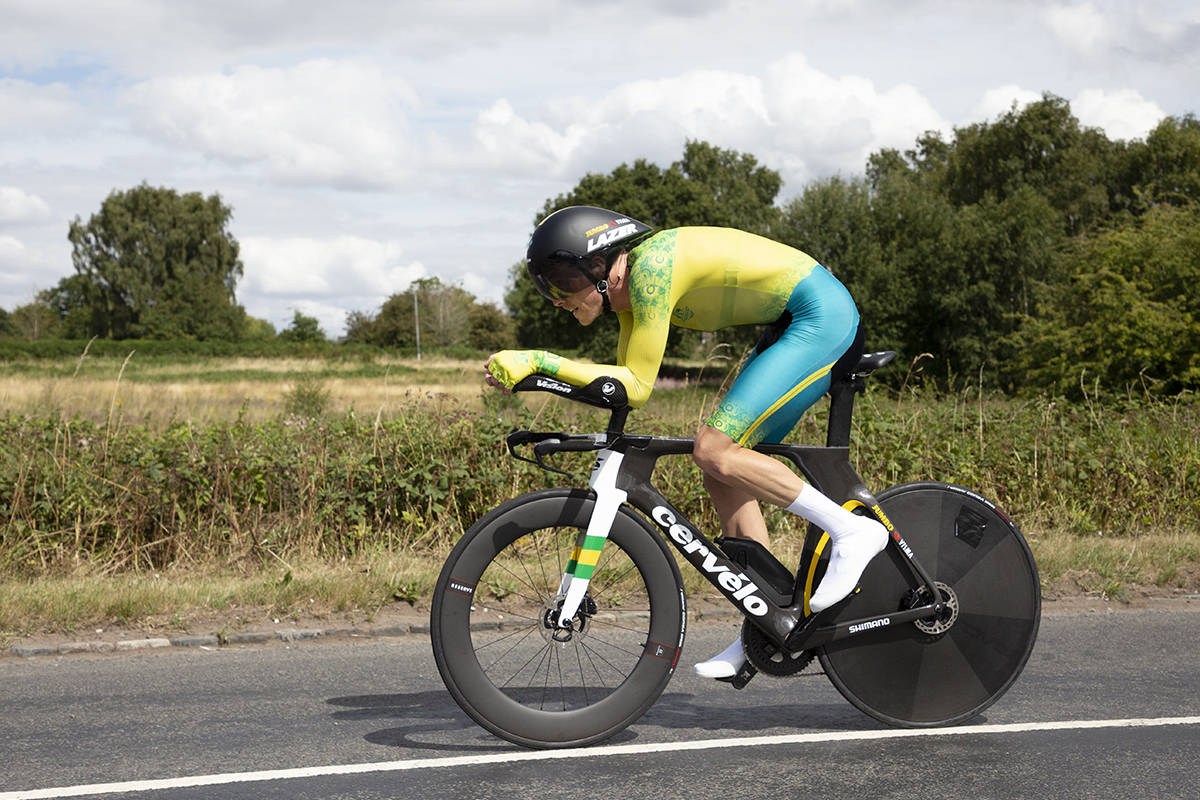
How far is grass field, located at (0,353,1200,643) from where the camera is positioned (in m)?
6.06

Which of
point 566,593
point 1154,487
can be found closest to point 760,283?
point 566,593

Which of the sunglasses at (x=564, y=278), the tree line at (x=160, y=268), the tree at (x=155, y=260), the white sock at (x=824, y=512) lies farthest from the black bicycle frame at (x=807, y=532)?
the tree at (x=155, y=260)

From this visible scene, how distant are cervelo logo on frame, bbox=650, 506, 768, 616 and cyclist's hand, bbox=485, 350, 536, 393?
0.75 meters

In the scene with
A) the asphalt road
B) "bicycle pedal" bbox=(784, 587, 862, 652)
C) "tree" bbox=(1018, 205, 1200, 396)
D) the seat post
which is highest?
"tree" bbox=(1018, 205, 1200, 396)

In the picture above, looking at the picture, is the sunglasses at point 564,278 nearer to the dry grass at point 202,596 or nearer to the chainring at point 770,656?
the chainring at point 770,656

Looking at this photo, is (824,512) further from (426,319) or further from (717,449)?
(426,319)

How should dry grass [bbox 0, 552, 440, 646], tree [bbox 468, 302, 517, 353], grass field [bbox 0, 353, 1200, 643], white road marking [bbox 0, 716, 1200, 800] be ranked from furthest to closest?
1. tree [bbox 468, 302, 517, 353]
2. grass field [bbox 0, 353, 1200, 643]
3. dry grass [bbox 0, 552, 440, 646]
4. white road marking [bbox 0, 716, 1200, 800]

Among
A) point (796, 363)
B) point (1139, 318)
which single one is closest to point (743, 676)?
point (796, 363)

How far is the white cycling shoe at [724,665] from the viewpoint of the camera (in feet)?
12.2

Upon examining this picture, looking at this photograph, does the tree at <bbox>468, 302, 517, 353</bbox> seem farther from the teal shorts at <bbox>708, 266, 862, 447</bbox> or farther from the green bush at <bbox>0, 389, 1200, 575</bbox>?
the teal shorts at <bbox>708, 266, 862, 447</bbox>

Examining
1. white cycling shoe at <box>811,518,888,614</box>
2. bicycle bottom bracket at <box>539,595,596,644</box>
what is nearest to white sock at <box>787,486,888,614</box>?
white cycling shoe at <box>811,518,888,614</box>

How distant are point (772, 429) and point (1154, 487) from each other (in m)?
5.82

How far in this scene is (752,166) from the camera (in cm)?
8169

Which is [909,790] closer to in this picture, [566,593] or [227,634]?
[566,593]
